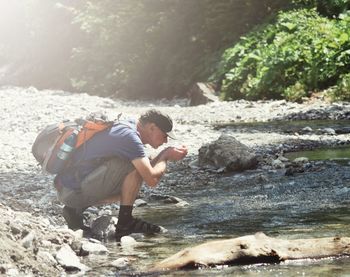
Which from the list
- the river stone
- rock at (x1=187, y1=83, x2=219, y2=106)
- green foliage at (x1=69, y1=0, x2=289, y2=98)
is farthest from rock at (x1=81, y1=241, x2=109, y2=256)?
green foliage at (x1=69, y1=0, x2=289, y2=98)

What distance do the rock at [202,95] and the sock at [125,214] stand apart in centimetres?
1654

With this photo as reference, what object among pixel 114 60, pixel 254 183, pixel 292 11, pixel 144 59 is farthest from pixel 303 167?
pixel 114 60

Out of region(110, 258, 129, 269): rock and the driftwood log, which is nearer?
the driftwood log

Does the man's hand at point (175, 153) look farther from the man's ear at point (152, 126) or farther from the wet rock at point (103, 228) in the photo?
the wet rock at point (103, 228)

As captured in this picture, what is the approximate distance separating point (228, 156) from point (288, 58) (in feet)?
37.4

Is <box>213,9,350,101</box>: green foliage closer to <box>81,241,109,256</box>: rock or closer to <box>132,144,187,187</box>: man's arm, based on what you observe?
<box>132,144,187,187</box>: man's arm

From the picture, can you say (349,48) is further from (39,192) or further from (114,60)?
(114,60)

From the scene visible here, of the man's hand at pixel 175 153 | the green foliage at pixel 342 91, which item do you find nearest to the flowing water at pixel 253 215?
the man's hand at pixel 175 153

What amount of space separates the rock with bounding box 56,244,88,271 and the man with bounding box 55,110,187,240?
43.0 inches

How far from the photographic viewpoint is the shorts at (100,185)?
6.38m

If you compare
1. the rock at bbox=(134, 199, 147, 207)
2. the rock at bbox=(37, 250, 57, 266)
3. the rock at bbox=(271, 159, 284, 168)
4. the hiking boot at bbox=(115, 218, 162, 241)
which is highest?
the rock at bbox=(37, 250, 57, 266)

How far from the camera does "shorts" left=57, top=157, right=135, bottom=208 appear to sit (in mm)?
6375

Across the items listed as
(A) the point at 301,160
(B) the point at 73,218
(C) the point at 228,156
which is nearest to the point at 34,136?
(C) the point at 228,156

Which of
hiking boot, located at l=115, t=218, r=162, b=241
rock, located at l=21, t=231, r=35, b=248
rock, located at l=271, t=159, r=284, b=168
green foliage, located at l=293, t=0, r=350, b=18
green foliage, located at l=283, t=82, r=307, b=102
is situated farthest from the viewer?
green foliage, located at l=293, t=0, r=350, b=18
